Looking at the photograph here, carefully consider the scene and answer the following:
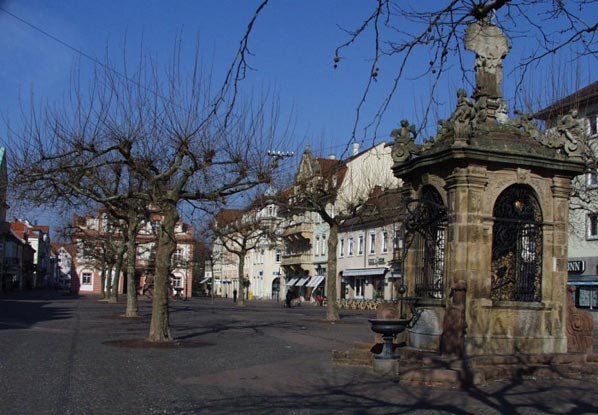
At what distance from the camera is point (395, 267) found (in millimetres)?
59188

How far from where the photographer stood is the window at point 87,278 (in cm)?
11718

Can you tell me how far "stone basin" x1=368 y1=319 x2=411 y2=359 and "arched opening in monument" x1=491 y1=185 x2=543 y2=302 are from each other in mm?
2275

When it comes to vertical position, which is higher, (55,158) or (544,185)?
(55,158)

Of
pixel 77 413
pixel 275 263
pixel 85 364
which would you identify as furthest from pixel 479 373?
pixel 275 263

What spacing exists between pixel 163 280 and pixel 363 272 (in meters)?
46.9

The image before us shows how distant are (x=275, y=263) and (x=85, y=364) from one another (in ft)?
277

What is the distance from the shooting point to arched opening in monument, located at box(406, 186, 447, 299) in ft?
49.6

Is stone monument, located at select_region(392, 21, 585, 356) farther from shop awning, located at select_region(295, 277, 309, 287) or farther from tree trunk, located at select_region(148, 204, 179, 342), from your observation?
shop awning, located at select_region(295, 277, 309, 287)

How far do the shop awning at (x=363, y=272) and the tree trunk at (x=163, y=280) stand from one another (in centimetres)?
4235

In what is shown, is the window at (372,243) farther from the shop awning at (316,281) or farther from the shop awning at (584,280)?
the shop awning at (584,280)

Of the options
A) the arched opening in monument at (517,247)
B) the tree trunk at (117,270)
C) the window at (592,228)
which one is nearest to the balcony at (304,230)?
the tree trunk at (117,270)

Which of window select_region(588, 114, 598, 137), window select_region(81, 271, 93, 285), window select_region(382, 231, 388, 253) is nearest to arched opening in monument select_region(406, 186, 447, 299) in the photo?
window select_region(588, 114, 598, 137)

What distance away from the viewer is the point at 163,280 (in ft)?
71.0

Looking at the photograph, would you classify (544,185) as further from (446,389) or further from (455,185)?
(446,389)
